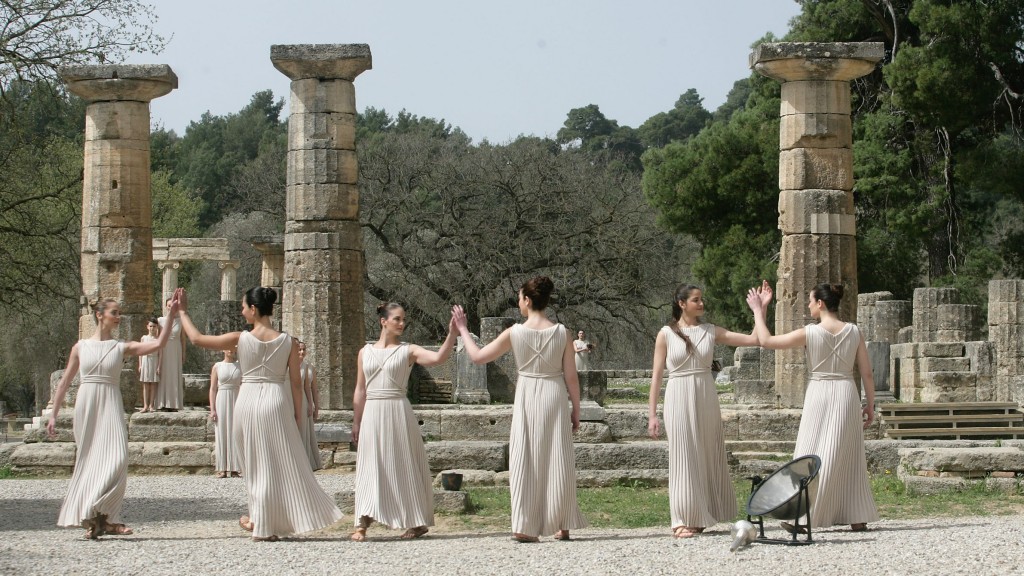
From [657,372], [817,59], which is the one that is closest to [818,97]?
[817,59]

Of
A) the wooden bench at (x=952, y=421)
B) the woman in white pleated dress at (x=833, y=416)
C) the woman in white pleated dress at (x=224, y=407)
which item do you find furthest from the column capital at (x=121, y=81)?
the woman in white pleated dress at (x=833, y=416)

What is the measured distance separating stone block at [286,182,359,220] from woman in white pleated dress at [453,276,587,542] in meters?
8.89

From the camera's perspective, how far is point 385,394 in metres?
9.16

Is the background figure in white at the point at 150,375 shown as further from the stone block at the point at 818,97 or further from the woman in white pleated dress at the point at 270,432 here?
the woman in white pleated dress at the point at 270,432

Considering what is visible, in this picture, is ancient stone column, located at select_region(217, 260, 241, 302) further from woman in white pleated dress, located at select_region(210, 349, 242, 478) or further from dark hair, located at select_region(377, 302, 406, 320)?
dark hair, located at select_region(377, 302, 406, 320)

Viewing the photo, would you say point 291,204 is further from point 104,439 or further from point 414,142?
point 414,142

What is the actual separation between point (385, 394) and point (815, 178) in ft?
31.3

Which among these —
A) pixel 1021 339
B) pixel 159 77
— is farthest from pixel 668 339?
pixel 1021 339

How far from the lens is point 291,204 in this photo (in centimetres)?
1773

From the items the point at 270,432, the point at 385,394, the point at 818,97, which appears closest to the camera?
the point at 270,432

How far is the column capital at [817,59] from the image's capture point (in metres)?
16.6

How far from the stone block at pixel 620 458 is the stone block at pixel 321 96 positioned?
6.41 m

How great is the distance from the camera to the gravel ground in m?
7.58

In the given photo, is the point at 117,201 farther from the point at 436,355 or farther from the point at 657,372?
the point at 657,372
